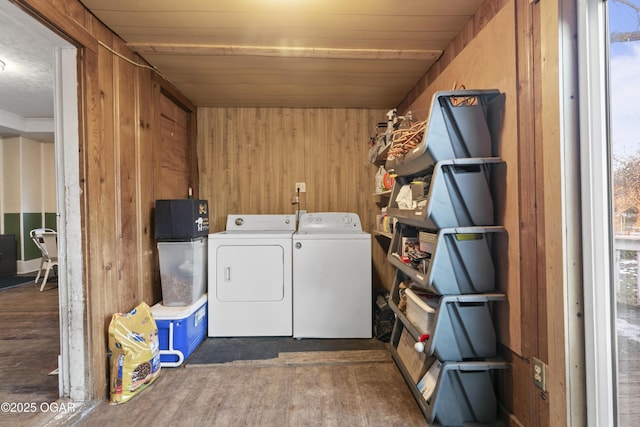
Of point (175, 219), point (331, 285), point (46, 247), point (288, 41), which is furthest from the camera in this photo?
point (46, 247)

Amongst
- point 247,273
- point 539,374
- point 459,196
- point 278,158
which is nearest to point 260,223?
point 247,273

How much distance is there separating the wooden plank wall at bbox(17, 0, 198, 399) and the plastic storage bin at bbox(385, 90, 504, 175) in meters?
1.64

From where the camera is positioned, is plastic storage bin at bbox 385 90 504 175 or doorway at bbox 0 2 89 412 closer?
plastic storage bin at bbox 385 90 504 175

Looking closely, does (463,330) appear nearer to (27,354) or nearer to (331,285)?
(331,285)

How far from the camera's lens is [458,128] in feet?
4.19

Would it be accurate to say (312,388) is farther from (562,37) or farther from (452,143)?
(562,37)

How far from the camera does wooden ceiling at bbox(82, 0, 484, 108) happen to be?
141 cm

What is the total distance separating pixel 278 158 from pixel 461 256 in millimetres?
2021

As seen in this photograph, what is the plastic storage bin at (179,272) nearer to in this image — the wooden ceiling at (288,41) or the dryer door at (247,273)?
the dryer door at (247,273)

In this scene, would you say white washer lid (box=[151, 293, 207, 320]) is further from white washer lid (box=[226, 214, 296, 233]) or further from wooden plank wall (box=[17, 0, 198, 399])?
white washer lid (box=[226, 214, 296, 233])

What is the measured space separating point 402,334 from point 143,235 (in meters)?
1.82

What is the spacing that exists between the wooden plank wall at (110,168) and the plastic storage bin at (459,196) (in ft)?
5.39

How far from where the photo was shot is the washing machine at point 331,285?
2152 mm

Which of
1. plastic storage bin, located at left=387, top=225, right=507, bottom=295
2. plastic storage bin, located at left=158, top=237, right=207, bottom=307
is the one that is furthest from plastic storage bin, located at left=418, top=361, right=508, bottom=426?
plastic storage bin, located at left=158, top=237, right=207, bottom=307
